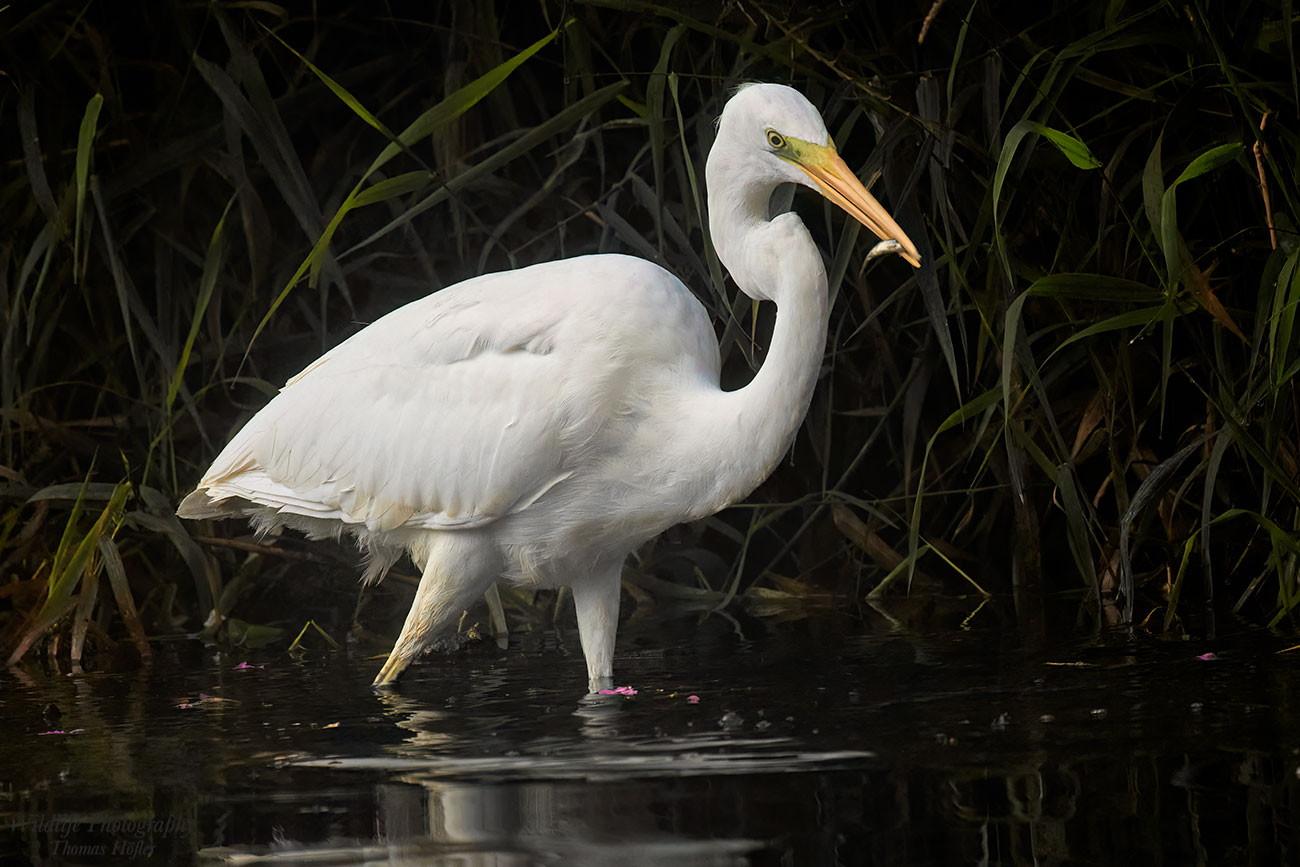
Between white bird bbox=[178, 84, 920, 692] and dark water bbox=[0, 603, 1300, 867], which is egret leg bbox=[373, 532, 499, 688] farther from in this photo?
dark water bbox=[0, 603, 1300, 867]

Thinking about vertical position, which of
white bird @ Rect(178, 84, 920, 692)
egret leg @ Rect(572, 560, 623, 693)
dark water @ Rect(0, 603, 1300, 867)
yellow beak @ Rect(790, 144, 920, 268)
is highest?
yellow beak @ Rect(790, 144, 920, 268)

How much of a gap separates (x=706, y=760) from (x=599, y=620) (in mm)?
967

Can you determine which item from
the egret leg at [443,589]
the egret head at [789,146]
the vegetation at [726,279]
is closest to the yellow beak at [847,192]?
the egret head at [789,146]

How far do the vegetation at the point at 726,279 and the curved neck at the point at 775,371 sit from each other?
460 millimetres

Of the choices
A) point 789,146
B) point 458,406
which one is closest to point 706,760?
point 458,406

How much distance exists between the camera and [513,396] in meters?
3.19

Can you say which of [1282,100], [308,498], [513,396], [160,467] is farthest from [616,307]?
[160,467]

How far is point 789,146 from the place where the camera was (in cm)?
305

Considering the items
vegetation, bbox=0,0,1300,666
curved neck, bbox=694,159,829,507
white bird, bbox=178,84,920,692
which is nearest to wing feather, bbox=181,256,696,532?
white bird, bbox=178,84,920,692

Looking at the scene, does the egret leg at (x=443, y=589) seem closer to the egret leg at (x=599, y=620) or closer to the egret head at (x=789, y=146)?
the egret leg at (x=599, y=620)

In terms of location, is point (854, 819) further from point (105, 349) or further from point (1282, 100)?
point (105, 349)

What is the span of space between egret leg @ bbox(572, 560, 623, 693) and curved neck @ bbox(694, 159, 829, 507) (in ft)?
1.38

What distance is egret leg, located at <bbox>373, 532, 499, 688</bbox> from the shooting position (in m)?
3.22

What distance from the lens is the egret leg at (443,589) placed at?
3.22 metres
